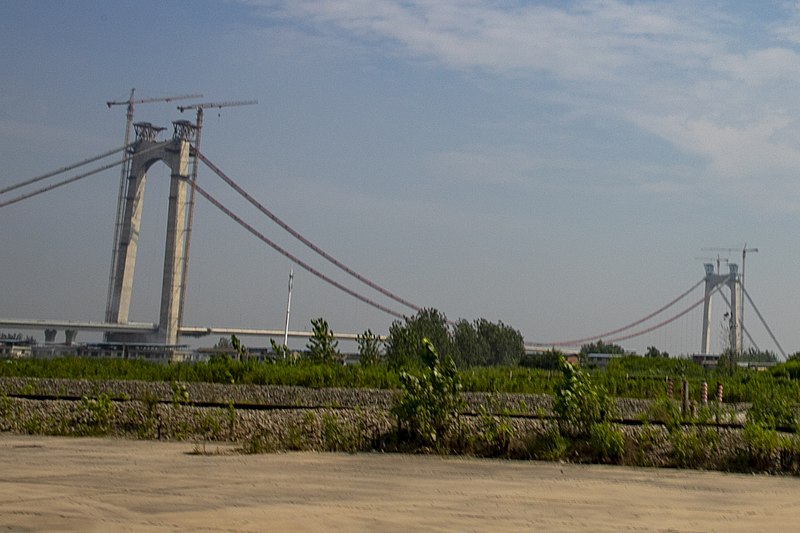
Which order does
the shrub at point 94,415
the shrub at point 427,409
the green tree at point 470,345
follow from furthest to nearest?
the green tree at point 470,345 < the shrub at point 94,415 < the shrub at point 427,409

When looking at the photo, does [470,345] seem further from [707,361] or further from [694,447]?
[694,447]

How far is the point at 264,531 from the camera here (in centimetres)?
516

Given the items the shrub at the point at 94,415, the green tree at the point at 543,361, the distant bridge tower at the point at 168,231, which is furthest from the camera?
the distant bridge tower at the point at 168,231

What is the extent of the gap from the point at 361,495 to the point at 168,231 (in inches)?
1599

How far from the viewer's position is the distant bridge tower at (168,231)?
150ft

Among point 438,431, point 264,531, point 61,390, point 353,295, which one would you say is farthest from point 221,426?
point 353,295

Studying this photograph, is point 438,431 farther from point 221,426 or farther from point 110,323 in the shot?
point 110,323

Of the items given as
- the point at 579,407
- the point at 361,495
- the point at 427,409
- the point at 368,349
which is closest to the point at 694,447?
the point at 579,407

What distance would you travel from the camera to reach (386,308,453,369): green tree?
19203mm

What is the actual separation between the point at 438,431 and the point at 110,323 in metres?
41.3

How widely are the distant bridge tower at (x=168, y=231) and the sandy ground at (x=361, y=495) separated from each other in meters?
37.6

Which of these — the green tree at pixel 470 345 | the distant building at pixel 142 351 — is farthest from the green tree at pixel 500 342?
the distant building at pixel 142 351

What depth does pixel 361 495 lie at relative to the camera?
21.2 ft

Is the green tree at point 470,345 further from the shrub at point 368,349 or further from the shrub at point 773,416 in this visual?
the shrub at point 773,416
